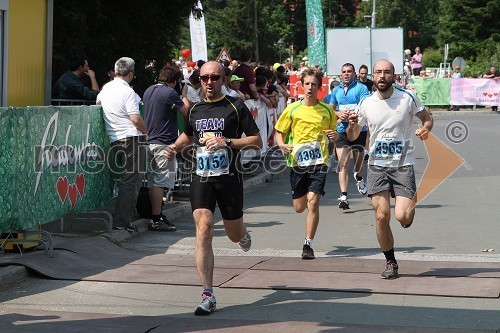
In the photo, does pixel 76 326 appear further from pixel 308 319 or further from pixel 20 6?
pixel 20 6

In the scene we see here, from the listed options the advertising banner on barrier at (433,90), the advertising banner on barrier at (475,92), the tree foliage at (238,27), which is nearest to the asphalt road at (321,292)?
the tree foliage at (238,27)

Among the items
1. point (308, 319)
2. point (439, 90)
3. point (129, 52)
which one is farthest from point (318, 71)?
point (439, 90)

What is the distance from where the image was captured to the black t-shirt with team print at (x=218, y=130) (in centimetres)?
805

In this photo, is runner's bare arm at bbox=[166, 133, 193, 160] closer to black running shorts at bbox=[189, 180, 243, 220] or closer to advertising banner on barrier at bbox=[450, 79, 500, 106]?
black running shorts at bbox=[189, 180, 243, 220]

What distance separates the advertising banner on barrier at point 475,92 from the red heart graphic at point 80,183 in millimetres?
34216

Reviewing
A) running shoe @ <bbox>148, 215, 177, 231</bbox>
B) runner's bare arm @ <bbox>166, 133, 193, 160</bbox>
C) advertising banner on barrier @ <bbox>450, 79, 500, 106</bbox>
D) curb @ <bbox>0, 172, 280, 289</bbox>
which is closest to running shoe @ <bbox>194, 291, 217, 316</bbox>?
runner's bare arm @ <bbox>166, 133, 193, 160</bbox>

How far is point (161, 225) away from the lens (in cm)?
1230

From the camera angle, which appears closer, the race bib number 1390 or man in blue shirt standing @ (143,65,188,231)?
the race bib number 1390

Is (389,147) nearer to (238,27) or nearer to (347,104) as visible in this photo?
(347,104)

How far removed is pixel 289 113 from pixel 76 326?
442cm

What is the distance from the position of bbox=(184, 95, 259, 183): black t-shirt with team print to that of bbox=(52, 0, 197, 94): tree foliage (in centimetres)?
759

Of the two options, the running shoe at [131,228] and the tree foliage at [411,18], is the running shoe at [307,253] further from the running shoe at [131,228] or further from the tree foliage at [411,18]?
the tree foliage at [411,18]

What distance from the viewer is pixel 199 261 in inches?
309

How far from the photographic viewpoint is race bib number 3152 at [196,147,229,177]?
8031mm
